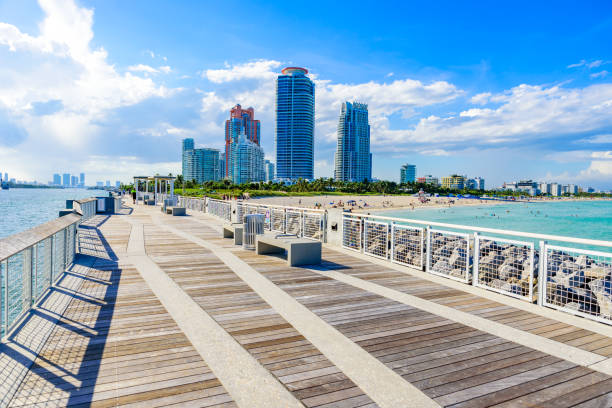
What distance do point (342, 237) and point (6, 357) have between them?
24.7ft

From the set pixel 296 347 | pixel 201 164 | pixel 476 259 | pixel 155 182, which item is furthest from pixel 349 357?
pixel 201 164

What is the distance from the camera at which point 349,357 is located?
3.31m

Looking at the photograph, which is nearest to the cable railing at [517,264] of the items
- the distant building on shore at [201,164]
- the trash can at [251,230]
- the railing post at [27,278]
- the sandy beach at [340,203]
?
the trash can at [251,230]

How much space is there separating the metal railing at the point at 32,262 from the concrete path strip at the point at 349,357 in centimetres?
295

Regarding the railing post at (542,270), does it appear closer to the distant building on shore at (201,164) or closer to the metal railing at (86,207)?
the metal railing at (86,207)

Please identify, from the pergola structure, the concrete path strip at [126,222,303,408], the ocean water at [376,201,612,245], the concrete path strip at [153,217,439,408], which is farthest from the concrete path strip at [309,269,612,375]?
the ocean water at [376,201,612,245]

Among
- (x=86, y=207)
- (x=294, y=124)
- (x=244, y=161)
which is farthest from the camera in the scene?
(x=244, y=161)

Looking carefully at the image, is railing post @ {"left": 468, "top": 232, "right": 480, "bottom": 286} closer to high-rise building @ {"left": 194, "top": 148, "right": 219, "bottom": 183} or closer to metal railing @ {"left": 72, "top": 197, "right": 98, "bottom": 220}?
metal railing @ {"left": 72, "top": 197, "right": 98, "bottom": 220}

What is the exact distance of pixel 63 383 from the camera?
2.77 metres

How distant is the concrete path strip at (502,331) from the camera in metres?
3.34

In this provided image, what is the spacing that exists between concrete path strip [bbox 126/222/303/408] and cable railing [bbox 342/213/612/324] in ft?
12.0

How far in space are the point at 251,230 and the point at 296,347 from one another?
19.1 feet

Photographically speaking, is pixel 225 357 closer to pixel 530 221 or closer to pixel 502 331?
pixel 502 331

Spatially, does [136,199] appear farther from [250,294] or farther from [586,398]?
[586,398]
